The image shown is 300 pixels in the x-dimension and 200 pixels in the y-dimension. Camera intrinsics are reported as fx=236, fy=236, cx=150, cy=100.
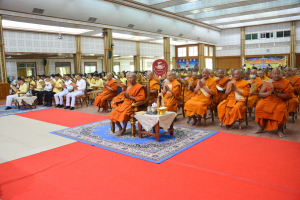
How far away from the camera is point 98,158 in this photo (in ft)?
12.3

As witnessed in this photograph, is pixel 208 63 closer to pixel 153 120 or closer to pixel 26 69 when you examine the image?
pixel 26 69

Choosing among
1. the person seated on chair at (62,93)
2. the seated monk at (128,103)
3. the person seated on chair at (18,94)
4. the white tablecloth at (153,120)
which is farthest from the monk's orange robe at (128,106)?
the person seated on chair at (18,94)

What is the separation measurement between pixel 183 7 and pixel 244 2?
3.87 meters

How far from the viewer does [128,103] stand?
509cm

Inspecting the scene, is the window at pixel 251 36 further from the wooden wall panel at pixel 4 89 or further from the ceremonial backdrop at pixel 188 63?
the wooden wall panel at pixel 4 89

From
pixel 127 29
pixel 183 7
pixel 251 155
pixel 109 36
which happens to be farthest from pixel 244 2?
pixel 251 155

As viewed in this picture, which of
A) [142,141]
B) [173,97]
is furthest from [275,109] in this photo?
[142,141]

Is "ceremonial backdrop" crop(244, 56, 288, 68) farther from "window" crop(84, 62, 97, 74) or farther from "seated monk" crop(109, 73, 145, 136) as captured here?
"seated monk" crop(109, 73, 145, 136)

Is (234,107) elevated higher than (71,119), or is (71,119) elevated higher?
Result: (234,107)

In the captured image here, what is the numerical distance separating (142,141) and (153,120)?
0.49m

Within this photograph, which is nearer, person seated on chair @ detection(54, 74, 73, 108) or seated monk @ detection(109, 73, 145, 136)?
seated monk @ detection(109, 73, 145, 136)

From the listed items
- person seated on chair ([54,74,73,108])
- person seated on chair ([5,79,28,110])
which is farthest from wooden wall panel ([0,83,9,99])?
person seated on chair ([54,74,73,108])

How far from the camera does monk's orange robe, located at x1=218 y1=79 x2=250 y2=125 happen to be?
17.0 feet

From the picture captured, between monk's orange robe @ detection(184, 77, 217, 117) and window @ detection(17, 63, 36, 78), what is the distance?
14.6 meters
